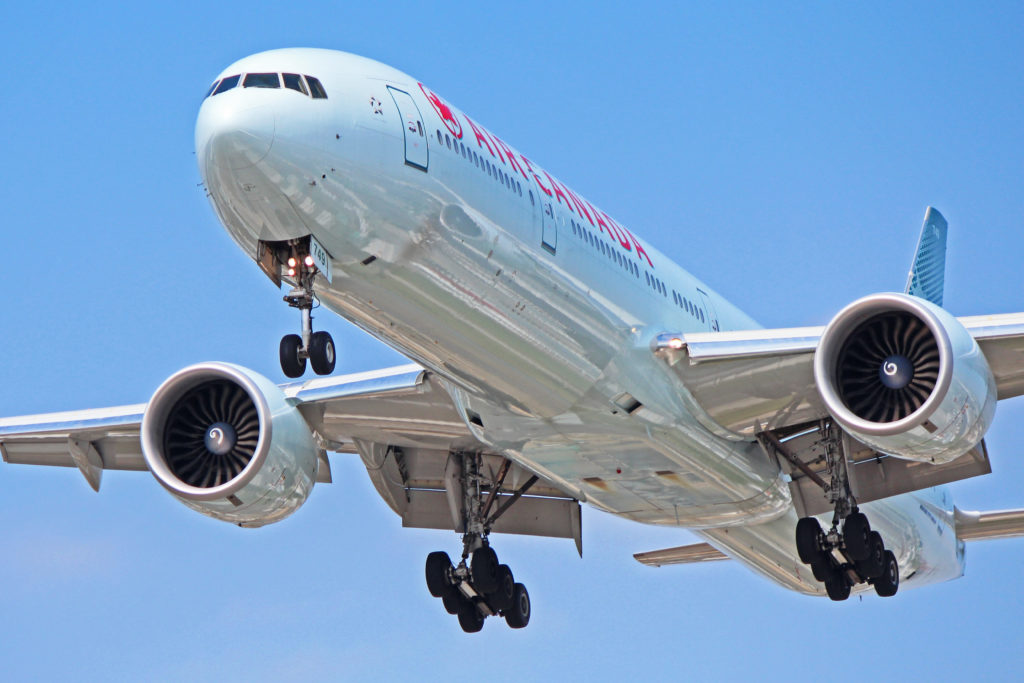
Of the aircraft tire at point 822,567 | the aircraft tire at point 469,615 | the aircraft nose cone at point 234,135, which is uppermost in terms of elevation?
the aircraft nose cone at point 234,135

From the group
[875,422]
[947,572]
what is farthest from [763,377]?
[947,572]

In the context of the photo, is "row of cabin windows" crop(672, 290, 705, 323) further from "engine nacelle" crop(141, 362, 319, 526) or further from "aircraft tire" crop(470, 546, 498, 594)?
"engine nacelle" crop(141, 362, 319, 526)

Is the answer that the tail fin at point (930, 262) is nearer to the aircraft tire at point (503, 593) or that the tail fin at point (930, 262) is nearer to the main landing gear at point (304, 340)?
the aircraft tire at point (503, 593)

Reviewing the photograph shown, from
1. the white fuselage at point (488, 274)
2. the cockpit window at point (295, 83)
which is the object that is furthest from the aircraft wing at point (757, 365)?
the cockpit window at point (295, 83)

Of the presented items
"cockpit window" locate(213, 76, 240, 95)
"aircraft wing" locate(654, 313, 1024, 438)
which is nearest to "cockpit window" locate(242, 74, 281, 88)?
"cockpit window" locate(213, 76, 240, 95)

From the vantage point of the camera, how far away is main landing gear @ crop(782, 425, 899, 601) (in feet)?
71.5

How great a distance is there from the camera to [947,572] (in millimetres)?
28047

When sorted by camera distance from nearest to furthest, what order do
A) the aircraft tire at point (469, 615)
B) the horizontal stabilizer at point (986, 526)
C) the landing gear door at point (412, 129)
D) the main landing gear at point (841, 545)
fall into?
the landing gear door at point (412, 129), the main landing gear at point (841, 545), the aircraft tire at point (469, 615), the horizontal stabilizer at point (986, 526)

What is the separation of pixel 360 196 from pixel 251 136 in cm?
143

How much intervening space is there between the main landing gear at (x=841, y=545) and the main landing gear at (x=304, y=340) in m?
8.79

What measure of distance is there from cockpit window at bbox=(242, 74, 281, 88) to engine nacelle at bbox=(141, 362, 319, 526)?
6.31 m

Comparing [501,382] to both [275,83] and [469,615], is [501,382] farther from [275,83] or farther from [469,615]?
[469,615]

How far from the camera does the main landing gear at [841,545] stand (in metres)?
21.8

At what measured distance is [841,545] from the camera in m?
22.1
